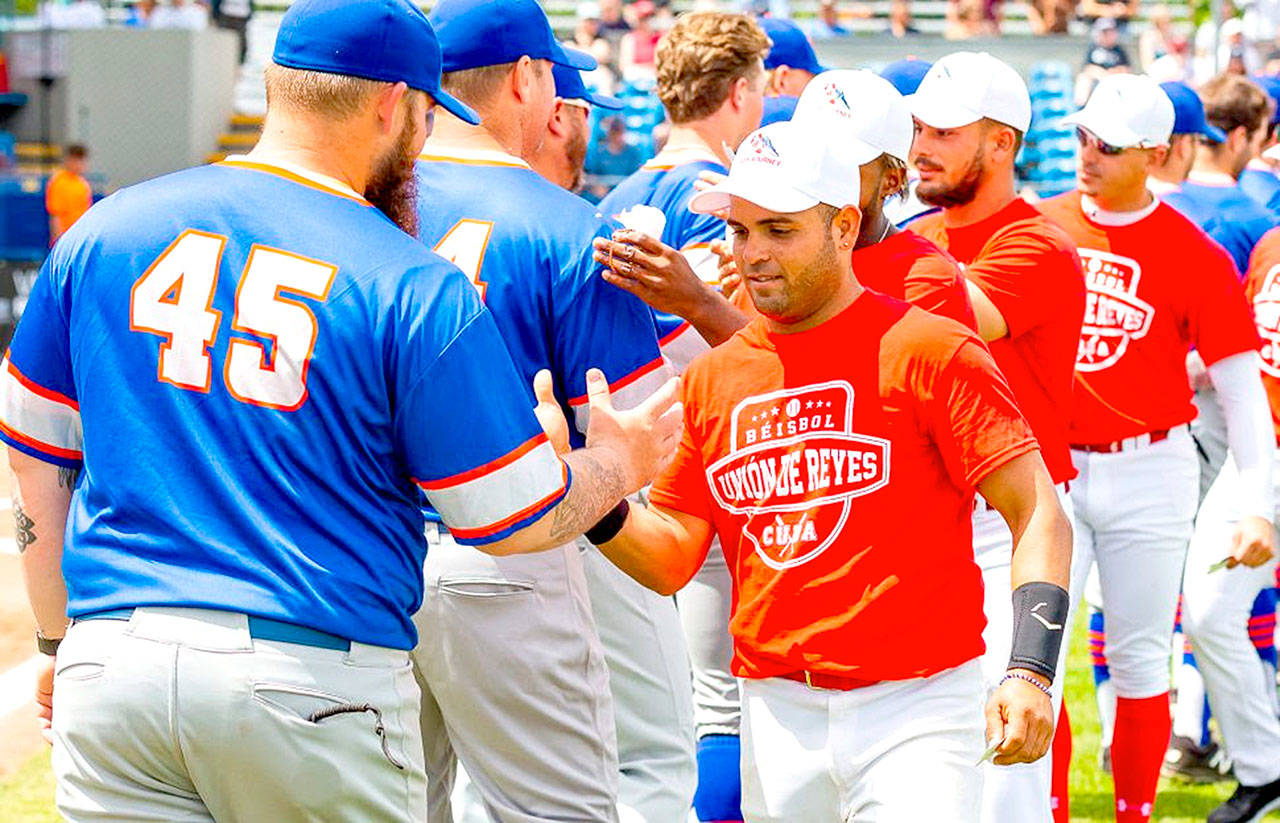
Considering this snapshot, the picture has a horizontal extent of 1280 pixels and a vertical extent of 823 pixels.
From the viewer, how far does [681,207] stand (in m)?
5.02

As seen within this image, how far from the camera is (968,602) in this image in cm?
343

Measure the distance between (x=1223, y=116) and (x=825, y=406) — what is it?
4714 millimetres

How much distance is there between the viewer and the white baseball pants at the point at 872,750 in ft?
10.9

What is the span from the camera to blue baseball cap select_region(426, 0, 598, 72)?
3916mm

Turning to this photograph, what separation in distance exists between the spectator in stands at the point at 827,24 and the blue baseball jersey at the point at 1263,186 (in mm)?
13422

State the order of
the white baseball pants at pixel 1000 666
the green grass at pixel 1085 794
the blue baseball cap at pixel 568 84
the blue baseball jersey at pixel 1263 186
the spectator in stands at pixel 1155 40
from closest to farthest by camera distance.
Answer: the white baseball pants at pixel 1000 666 < the blue baseball cap at pixel 568 84 < the green grass at pixel 1085 794 < the blue baseball jersey at pixel 1263 186 < the spectator in stands at pixel 1155 40

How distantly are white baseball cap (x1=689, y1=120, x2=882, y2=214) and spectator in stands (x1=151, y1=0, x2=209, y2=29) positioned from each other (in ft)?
69.7

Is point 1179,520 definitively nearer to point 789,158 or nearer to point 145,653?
point 789,158

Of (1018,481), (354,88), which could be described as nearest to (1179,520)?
(1018,481)

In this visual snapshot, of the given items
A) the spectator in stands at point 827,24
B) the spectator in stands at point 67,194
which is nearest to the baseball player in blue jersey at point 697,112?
the spectator in stands at point 67,194

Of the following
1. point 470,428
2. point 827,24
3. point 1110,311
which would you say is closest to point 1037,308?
point 1110,311

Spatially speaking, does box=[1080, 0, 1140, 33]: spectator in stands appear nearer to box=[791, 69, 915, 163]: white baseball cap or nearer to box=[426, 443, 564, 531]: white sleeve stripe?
box=[791, 69, 915, 163]: white baseball cap

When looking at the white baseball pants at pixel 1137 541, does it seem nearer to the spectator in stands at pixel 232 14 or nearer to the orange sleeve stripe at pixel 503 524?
the orange sleeve stripe at pixel 503 524

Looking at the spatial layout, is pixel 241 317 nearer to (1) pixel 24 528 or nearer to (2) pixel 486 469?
(2) pixel 486 469
